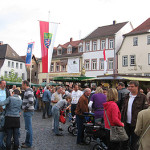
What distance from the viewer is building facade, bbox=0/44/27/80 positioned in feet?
172

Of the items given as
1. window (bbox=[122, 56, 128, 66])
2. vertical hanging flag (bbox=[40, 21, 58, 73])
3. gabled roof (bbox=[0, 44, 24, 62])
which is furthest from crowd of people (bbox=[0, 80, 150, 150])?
gabled roof (bbox=[0, 44, 24, 62])

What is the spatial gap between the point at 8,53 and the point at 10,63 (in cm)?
236

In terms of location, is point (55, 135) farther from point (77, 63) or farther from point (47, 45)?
point (77, 63)

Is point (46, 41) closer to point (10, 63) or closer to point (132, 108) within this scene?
point (132, 108)

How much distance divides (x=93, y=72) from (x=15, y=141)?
31.9 metres

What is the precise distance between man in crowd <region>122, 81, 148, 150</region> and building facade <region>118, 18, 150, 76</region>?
26.6 metres

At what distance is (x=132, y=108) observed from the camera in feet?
17.7

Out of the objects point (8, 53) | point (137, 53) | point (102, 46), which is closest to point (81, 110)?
point (137, 53)

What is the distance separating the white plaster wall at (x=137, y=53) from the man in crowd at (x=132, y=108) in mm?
26764

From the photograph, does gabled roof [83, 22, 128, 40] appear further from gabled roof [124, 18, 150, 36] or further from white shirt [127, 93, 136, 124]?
white shirt [127, 93, 136, 124]

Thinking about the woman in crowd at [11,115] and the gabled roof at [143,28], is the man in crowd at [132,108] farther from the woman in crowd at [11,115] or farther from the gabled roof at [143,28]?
the gabled roof at [143,28]

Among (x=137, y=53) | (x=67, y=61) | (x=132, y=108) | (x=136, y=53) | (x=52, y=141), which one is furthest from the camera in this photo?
(x=67, y=61)

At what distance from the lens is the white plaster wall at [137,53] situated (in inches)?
1243

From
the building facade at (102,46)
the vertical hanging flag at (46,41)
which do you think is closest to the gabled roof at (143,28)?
the building facade at (102,46)
